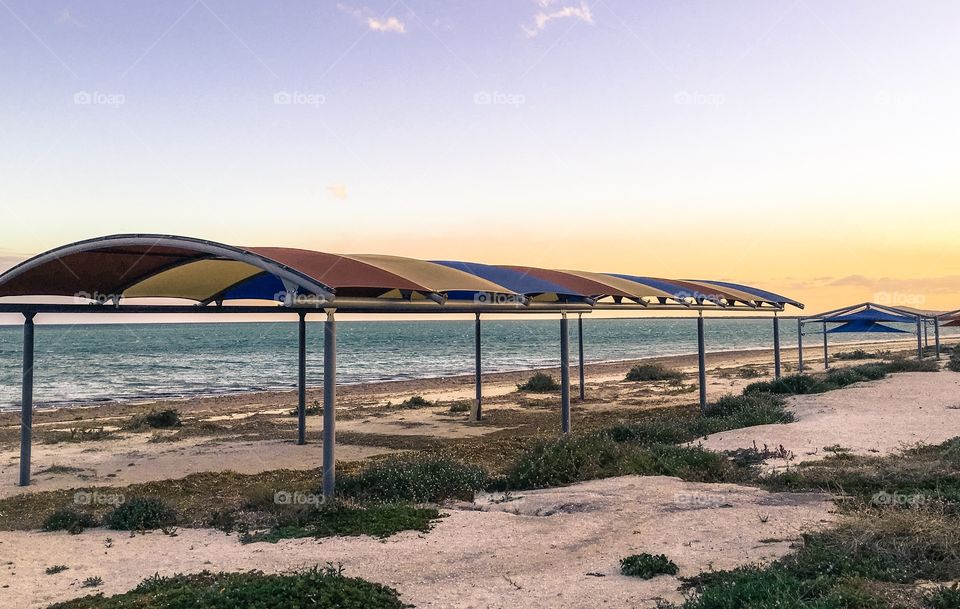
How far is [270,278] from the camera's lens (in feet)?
48.2

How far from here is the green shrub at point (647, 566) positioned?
22.1ft

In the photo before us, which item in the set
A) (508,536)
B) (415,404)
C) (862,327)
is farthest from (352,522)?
(862,327)

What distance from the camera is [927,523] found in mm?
6969

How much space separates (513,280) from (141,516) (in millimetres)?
8154

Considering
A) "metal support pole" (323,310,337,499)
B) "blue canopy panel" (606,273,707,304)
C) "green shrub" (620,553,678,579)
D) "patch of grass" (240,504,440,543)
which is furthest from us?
"blue canopy panel" (606,273,707,304)

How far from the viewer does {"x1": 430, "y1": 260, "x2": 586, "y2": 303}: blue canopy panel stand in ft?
45.8

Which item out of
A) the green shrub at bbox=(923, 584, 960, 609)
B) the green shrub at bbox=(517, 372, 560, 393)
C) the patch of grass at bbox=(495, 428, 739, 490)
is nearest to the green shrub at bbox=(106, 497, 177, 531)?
the patch of grass at bbox=(495, 428, 739, 490)

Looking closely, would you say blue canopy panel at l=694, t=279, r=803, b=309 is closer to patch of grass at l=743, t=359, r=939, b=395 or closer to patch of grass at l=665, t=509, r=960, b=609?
patch of grass at l=743, t=359, r=939, b=395

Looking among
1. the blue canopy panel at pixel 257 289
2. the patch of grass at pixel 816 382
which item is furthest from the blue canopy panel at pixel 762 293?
the blue canopy panel at pixel 257 289

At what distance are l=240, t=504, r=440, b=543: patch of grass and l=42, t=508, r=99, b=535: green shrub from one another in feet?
8.60

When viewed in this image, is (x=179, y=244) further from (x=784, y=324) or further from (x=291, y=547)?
(x=784, y=324)

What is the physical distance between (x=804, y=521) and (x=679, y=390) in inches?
871

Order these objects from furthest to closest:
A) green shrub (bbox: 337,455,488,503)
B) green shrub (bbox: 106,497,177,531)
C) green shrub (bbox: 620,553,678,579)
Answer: green shrub (bbox: 337,455,488,503), green shrub (bbox: 106,497,177,531), green shrub (bbox: 620,553,678,579)

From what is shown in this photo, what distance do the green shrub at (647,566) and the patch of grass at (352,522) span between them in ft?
8.89
